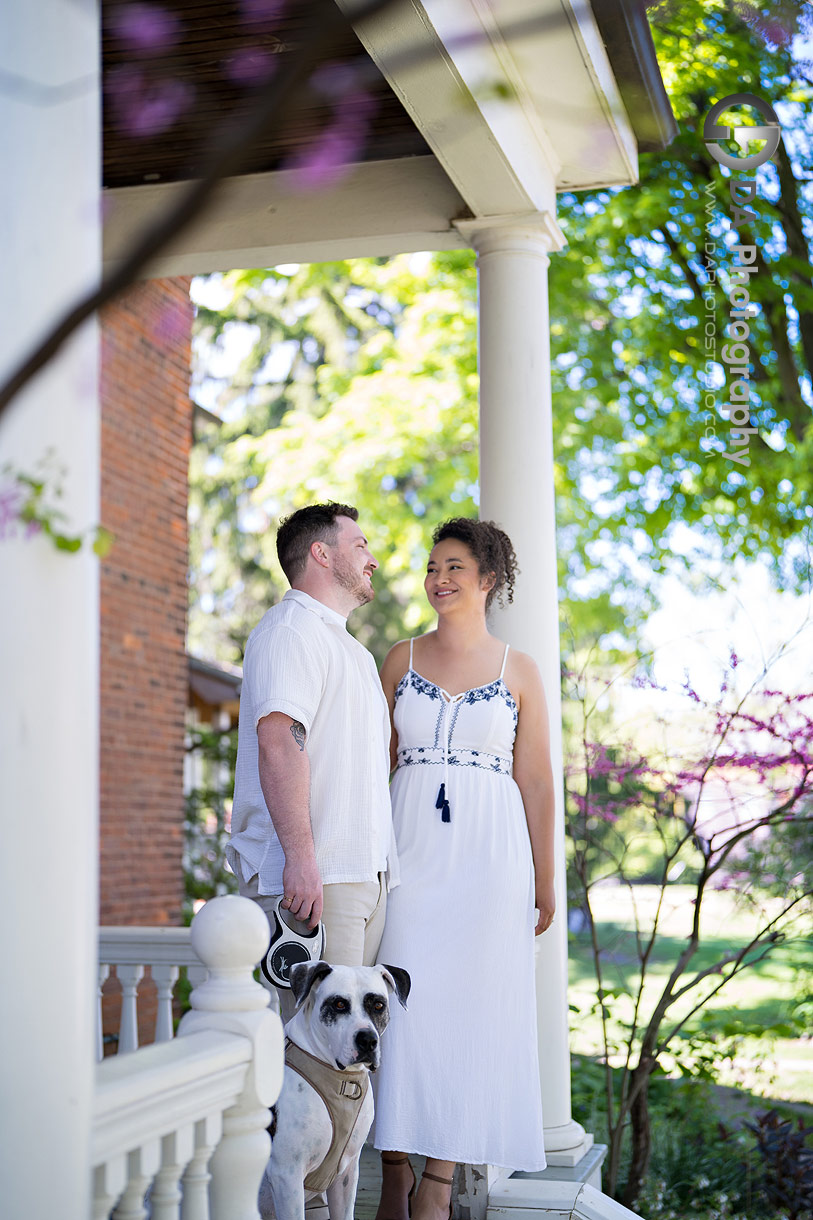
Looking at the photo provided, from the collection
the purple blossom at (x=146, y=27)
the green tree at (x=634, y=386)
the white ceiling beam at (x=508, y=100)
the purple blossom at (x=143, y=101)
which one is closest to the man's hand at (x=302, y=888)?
the white ceiling beam at (x=508, y=100)

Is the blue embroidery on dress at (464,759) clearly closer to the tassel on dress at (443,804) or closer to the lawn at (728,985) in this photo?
the tassel on dress at (443,804)

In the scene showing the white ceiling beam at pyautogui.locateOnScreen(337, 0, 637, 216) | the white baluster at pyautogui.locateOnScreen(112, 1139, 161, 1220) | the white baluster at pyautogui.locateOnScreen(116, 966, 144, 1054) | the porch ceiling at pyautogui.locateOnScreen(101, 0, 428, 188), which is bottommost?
the white baluster at pyautogui.locateOnScreen(116, 966, 144, 1054)

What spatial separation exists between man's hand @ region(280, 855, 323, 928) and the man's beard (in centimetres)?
80

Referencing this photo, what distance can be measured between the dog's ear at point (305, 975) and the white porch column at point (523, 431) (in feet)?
5.48

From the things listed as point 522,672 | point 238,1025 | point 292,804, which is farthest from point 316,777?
point 238,1025

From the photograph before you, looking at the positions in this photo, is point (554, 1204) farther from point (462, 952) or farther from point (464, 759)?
point (464, 759)

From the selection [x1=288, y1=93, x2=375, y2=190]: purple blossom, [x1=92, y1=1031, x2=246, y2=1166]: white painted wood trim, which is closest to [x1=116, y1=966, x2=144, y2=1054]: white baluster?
[x1=92, y1=1031, x2=246, y2=1166]: white painted wood trim

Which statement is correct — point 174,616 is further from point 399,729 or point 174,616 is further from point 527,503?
point 399,729

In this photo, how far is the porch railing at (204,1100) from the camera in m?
1.78

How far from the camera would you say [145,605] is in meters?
8.33

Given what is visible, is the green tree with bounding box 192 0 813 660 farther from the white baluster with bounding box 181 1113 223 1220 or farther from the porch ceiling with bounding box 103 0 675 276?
the white baluster with bounding box 181 1113 223 1220

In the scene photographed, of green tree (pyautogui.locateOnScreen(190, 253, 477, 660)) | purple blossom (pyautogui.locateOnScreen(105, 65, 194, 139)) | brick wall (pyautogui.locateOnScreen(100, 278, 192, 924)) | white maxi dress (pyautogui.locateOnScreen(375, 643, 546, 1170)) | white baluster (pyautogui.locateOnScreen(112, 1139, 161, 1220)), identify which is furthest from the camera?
green tree (pyautogui.locateOnScreen(190, 253, 477, 660))

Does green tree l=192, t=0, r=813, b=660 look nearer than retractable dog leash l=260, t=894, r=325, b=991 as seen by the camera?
No

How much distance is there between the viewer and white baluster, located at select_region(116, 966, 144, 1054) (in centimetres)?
454
